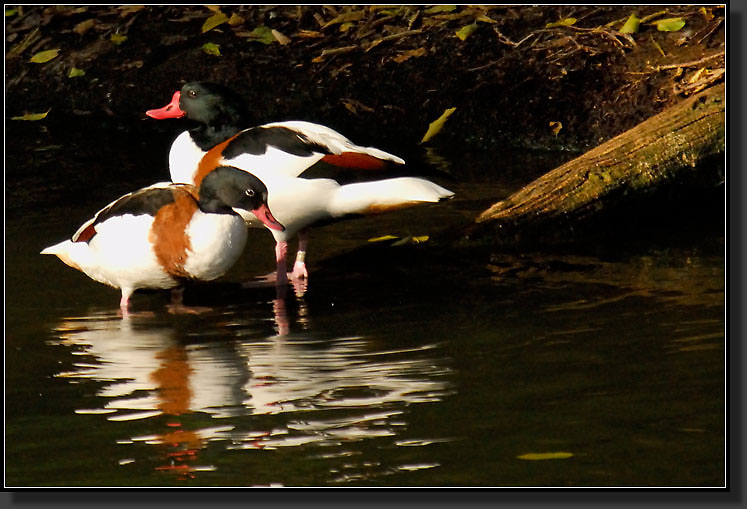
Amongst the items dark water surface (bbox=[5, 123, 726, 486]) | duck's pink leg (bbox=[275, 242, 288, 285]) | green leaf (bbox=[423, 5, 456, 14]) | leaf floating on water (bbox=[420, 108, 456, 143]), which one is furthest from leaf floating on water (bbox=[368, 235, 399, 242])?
green leaf (bbox=[423, 5, 456, 14])

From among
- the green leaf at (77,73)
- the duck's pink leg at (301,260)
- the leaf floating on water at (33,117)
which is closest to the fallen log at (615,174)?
the duck's pink leg at (301,260)

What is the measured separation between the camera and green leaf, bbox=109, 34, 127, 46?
31.8ft

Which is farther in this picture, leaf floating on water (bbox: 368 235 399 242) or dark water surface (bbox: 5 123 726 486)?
leaf floating on water (bbox: 368 235 399 242)

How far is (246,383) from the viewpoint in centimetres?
486

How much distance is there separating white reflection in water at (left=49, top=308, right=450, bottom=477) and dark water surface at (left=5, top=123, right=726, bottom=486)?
0.01m

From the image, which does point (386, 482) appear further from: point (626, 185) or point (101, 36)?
point (101, 36)

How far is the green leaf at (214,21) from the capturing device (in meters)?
9.47

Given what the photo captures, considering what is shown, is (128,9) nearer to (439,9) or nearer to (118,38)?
(118,38)

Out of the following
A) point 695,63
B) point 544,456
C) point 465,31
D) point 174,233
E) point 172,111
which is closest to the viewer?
point 544,456

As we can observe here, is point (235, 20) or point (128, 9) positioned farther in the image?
point (128, 9)

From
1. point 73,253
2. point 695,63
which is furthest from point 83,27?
point 695,63

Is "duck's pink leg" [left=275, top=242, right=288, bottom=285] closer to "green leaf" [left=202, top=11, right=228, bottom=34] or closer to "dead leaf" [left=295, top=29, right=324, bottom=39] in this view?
"dead leaf" [left=295, top=29, right=324, bottom=39]

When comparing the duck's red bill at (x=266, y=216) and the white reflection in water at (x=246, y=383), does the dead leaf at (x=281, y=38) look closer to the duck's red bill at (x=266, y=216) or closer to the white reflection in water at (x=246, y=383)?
the duck's red bill at (x=266, y=216)

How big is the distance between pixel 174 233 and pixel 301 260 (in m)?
0.98
